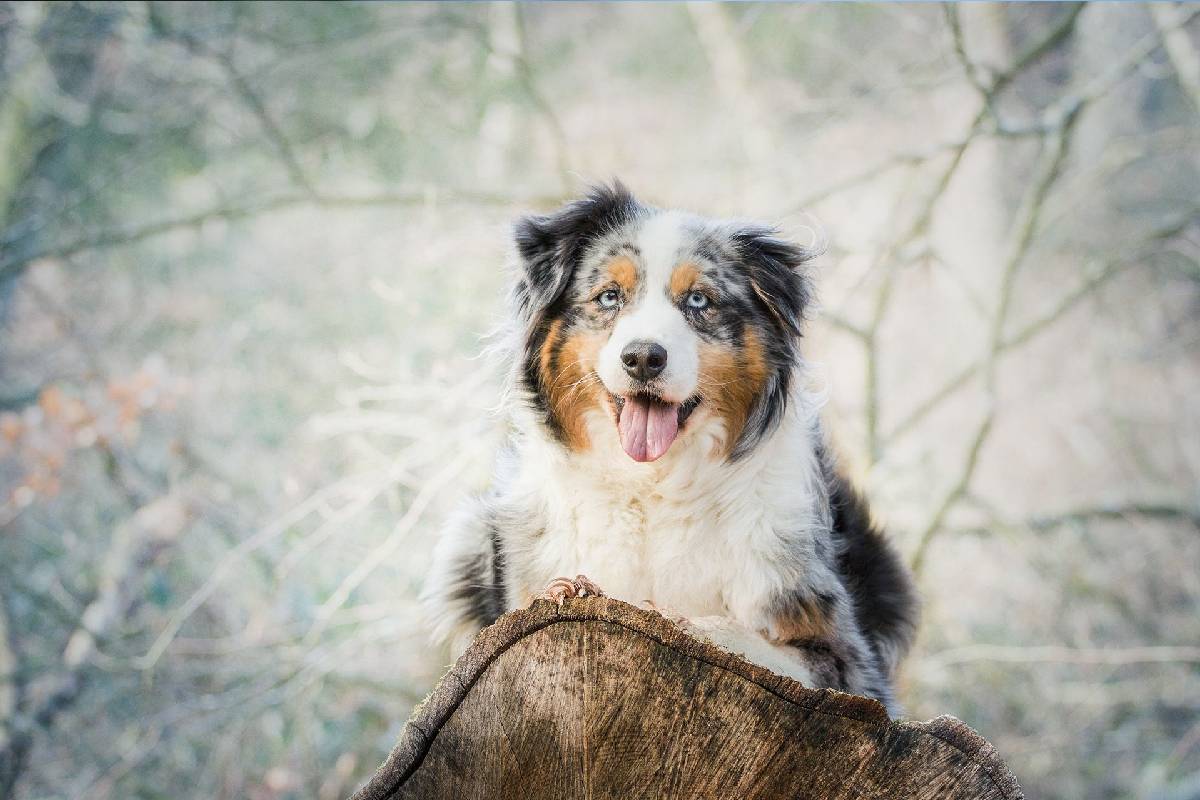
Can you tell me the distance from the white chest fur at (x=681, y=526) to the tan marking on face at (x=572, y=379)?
4 centimetres

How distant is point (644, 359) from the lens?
7.00ft

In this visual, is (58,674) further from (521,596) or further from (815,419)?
(815,419)

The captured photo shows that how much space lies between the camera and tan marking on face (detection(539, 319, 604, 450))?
237 centimetres

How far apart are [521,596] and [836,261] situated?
3.38m

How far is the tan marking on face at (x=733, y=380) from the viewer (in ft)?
7.64

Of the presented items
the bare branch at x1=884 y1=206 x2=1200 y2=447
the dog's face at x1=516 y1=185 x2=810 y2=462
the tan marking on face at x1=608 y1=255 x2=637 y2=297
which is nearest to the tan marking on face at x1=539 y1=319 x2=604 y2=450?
the dog's face at x1=516 y1=185 x2=810 y2=462

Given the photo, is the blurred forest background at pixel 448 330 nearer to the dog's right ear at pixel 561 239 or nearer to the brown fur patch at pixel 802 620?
the dog's right ear at pixel 561 239

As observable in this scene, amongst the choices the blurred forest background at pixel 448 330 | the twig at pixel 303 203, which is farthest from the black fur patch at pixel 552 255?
the twig at pixel 303 203

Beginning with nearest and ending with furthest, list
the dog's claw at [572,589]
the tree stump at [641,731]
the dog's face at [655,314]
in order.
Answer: the tree stump at [641,731] < the dog's claw at [572,589] < the dog's face at [655,314]

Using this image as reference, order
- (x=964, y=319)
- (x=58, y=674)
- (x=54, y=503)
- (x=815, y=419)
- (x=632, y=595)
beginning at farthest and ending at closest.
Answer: (x=964, y=319) < (x=54, y=503) < (x=58, y=674) < (x=815, y=419) < (x=632, y=595)

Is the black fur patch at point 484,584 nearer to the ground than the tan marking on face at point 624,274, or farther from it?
nearer to the ground

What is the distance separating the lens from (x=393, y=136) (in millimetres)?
7492

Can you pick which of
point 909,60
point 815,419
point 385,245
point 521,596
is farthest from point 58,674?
point 909,60

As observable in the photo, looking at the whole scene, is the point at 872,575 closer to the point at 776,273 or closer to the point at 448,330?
the point at 776,273
